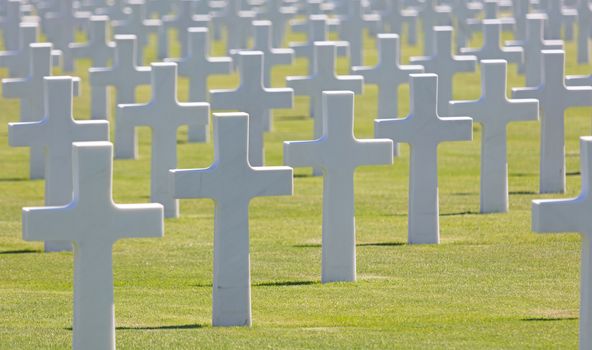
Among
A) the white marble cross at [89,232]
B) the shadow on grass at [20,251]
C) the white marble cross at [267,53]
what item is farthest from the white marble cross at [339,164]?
the white marble cross at [267,53]

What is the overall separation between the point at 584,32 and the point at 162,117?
13.2 m

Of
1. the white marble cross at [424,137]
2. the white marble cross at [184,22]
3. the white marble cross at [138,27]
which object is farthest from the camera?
the white marble cross at [184,22]

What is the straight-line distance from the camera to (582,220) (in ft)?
26.9

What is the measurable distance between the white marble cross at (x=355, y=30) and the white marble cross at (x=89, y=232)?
14911 mm

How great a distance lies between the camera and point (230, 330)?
9.09 metres

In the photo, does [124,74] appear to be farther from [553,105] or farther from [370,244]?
[370,244]

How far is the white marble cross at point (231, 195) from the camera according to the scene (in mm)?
9086

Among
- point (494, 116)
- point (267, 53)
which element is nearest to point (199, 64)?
point (267, 53)

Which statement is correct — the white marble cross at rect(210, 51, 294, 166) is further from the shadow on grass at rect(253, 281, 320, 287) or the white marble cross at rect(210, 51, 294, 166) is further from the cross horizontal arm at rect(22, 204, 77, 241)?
the cross horizontal arm at rect(22, 204, 77, 241)

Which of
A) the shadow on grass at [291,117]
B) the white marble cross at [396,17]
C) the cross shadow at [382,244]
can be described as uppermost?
the white marble cross at [396,17]

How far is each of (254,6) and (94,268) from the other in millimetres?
22662

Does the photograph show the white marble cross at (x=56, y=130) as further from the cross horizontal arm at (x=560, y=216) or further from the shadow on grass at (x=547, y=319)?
the cross horizontal arm at (x=560, y=216)

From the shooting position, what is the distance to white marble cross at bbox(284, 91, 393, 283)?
34.2ft

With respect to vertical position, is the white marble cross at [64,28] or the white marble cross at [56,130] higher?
the white marble cross at [56,130]
